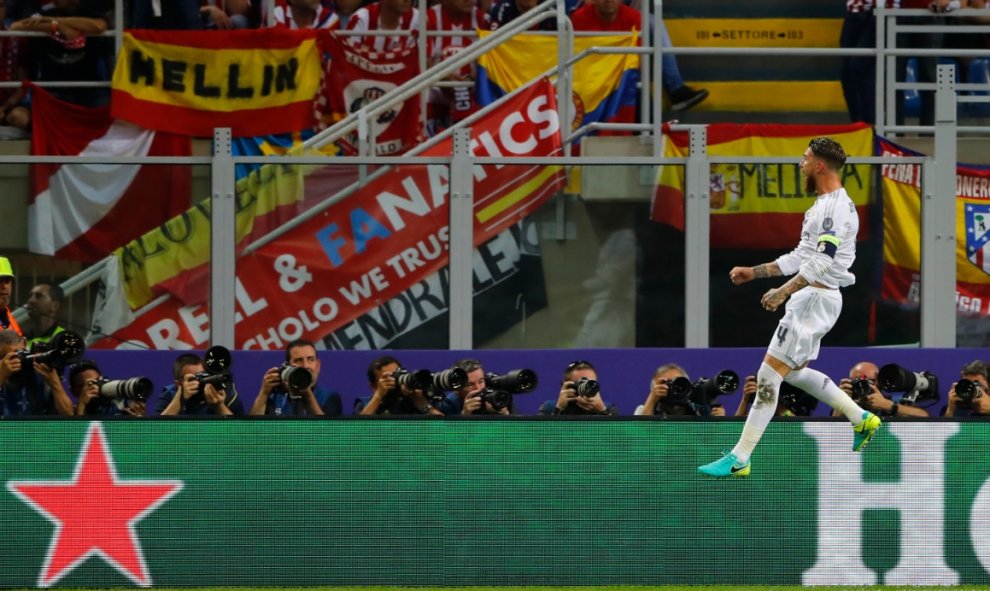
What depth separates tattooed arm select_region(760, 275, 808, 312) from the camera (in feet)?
33.4

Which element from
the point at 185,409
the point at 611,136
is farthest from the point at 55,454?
the point at 611,136

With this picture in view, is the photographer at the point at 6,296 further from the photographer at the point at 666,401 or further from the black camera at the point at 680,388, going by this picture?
the black camera at the point at 680,388

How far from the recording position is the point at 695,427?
37.7 ft

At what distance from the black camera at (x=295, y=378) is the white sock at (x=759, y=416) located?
2827 millimetres

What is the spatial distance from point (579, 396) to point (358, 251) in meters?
2.52

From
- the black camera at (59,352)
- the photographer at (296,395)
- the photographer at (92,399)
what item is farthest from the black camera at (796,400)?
the black camera at (59,352)

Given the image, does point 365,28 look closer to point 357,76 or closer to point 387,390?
point 357,76

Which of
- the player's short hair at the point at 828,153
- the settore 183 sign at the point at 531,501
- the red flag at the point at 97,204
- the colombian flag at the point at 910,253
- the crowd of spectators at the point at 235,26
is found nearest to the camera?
the player's short hair at the point at 828,153

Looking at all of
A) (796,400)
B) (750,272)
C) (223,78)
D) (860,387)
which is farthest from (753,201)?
(223,78)

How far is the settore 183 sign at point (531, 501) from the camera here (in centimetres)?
1135

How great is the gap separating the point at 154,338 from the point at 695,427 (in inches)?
168

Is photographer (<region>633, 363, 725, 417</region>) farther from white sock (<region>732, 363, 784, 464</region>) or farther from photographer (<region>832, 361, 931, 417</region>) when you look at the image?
white sock (<region>732, 363, 784, 464</region>)

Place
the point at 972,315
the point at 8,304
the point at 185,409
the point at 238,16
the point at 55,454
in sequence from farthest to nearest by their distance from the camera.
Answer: the point at 238,16, the point at 972,315, the point at 8,304, the point at 185,409, the point at 55,454

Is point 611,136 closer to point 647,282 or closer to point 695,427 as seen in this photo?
point 647,282
